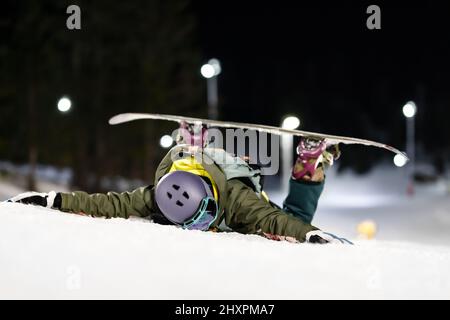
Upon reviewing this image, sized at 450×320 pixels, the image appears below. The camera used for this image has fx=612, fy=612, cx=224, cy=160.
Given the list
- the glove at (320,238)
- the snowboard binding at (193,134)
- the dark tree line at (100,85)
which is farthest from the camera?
the dark tree line at (100,85)

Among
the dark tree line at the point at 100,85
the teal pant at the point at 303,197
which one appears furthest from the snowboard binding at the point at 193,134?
the dark tree line at the point at 100,85

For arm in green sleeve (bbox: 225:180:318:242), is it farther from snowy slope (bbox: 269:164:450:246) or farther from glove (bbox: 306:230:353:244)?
snowy slope (bbox: 269:164:450:246)

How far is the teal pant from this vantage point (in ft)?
14.9

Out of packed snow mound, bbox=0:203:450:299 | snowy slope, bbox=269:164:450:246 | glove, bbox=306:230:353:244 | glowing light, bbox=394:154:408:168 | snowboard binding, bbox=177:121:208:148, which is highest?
snowboard binding, bbox=177:121:208:148

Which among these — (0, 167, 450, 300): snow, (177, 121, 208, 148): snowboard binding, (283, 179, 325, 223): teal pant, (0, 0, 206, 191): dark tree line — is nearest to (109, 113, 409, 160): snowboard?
(177, 121, 208, 148): snowboard binding

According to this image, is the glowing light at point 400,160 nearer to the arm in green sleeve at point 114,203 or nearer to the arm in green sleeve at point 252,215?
the arm in green sleeve at point 252,215

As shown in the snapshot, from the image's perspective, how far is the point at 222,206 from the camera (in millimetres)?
4172

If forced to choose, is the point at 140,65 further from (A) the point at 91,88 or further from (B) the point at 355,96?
(B) the point at 355,96

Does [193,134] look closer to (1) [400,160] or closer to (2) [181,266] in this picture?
(1) [400,160]

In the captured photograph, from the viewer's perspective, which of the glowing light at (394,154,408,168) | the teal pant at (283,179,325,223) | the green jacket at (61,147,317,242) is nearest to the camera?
the green jacket at (61,147,317,242)

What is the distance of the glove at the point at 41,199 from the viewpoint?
3998mm

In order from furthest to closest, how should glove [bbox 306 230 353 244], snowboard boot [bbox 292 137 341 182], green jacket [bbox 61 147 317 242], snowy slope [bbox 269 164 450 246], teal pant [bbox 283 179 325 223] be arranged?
snowy slope [bbox 269 164 450 246] → teal pant [bbox 283 179 325 223] → snowboard boot [bbox 292 137 341 182] → green jacket [bbox 61 147 317 242] → glove [bbox 306 230 353 244]

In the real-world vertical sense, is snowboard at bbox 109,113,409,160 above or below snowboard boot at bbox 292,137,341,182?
above

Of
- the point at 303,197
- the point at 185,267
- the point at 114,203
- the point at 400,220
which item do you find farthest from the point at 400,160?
the point at 400,220
